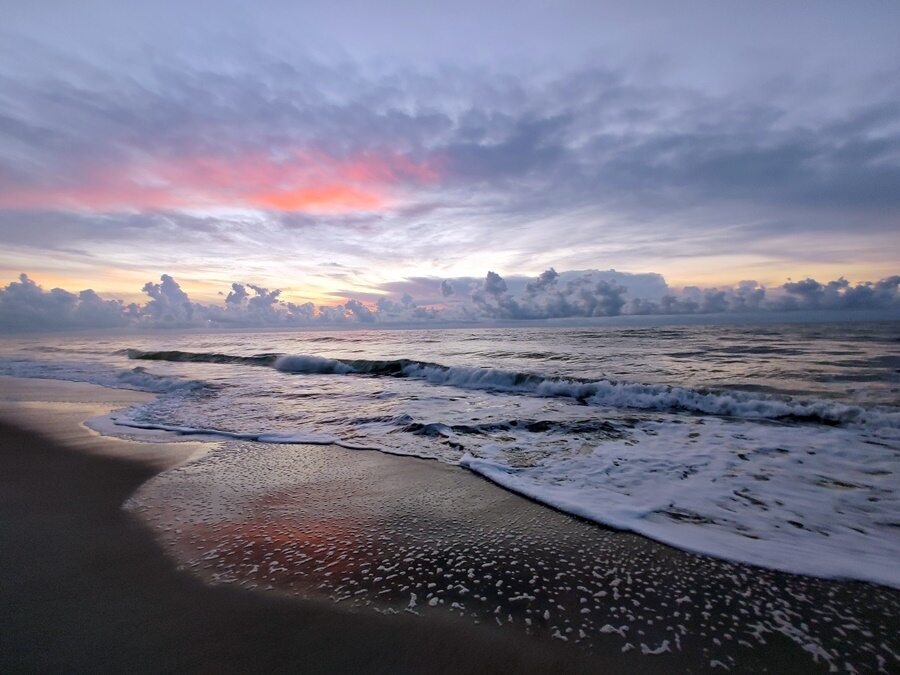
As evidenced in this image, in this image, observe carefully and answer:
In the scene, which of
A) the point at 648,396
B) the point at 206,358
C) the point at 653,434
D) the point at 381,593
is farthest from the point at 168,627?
the point at 206,358

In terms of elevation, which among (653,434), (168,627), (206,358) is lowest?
(653,434)

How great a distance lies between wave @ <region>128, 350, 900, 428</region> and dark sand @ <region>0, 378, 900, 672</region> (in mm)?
7533

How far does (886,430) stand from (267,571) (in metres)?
11.1

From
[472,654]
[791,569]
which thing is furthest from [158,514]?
[791,569]

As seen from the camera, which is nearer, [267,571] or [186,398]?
Answer: [267,571]

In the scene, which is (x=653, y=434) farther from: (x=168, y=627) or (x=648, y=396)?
(x=168, y=627)

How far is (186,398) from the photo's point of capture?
12891mm

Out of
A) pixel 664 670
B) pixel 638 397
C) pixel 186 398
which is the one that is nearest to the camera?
pixel 664 670

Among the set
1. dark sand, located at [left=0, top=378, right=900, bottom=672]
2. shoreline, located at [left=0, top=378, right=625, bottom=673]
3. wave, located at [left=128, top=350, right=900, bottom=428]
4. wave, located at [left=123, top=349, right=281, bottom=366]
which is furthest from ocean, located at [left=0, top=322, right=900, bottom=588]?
wave, located at [left=123, top=349, right=281, bottom=366]

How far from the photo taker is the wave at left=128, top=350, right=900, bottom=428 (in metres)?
9.07

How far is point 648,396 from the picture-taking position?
11516 mm

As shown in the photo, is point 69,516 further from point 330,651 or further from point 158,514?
point 330,651

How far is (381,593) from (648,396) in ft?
33.8

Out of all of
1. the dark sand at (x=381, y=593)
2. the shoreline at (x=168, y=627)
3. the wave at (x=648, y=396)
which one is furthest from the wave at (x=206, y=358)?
the shoreline at (x=168, y=627)
